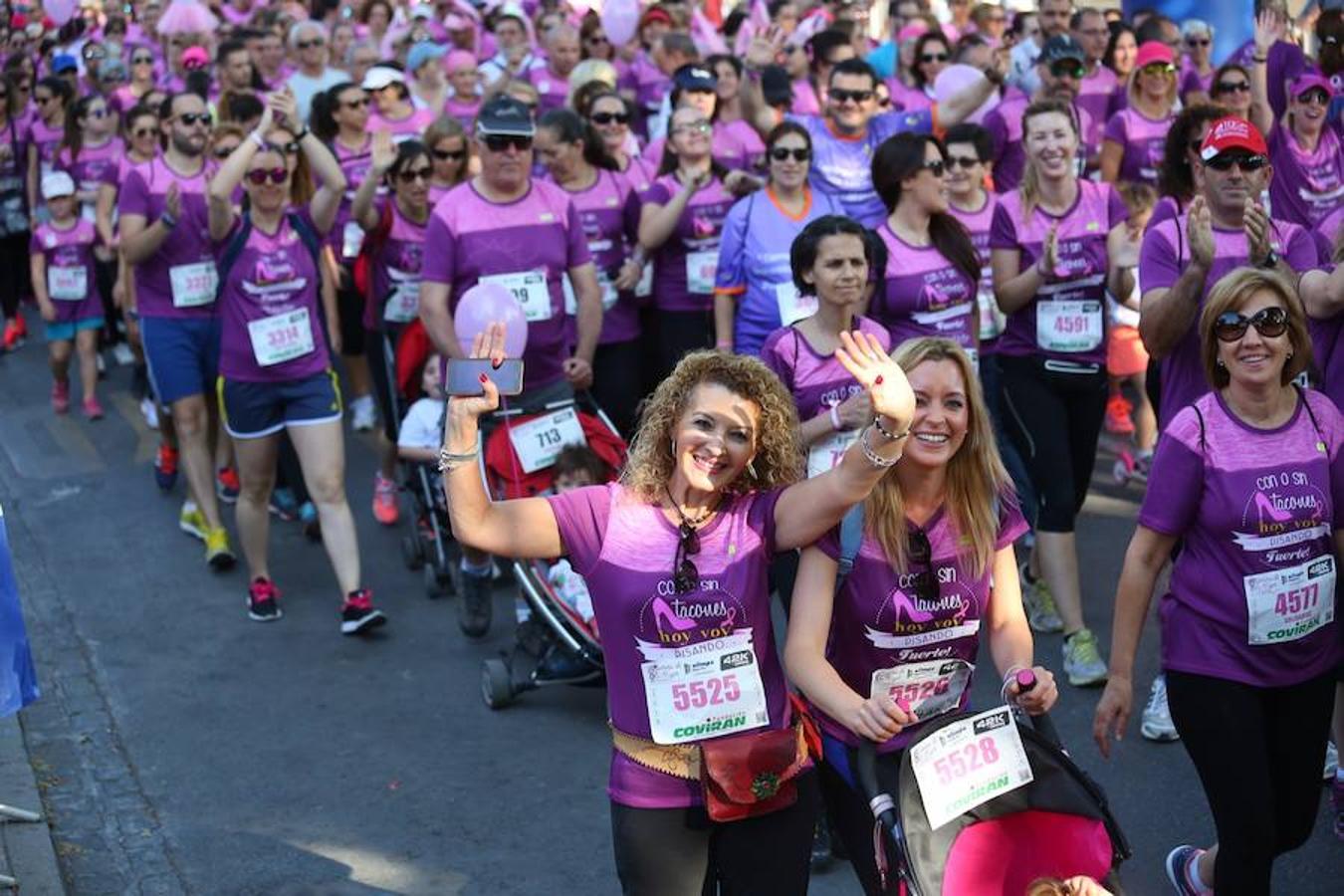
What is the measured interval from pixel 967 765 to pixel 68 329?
32.6ft

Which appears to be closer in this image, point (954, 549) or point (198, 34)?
point (954, 549)

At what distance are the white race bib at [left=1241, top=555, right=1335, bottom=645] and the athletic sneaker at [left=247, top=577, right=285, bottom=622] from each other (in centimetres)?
487

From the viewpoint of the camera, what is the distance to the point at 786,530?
4297 millimetres

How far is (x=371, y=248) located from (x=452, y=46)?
6.08 m

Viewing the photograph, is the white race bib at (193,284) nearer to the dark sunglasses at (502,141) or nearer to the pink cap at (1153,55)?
the dark sunglasses at (502,141)

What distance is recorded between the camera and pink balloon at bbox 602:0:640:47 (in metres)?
14.7

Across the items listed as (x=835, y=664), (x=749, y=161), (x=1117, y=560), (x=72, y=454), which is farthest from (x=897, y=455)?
(x=72, y=454)

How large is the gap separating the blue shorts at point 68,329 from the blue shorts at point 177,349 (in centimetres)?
360

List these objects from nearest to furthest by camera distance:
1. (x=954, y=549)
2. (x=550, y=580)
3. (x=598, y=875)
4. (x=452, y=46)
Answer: (x=954, y=549), (x=598, y=875), (x=550, y=580), (x=452, y=46)

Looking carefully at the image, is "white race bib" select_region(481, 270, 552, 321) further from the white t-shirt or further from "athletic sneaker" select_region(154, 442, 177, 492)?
"athletic sneaker" select_region(154, 442, 177, 492)

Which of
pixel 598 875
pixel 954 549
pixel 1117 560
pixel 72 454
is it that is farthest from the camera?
pixel 72 454

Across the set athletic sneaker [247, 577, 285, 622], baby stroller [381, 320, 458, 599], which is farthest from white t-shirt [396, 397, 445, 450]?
athletic sneaker [247, 577, 285, 622]

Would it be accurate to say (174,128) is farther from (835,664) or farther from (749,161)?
(835,664)

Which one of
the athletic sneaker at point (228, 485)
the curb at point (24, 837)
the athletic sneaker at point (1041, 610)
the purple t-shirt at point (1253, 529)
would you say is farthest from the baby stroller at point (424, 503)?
the purple t-shirt at point (1253, 529)
